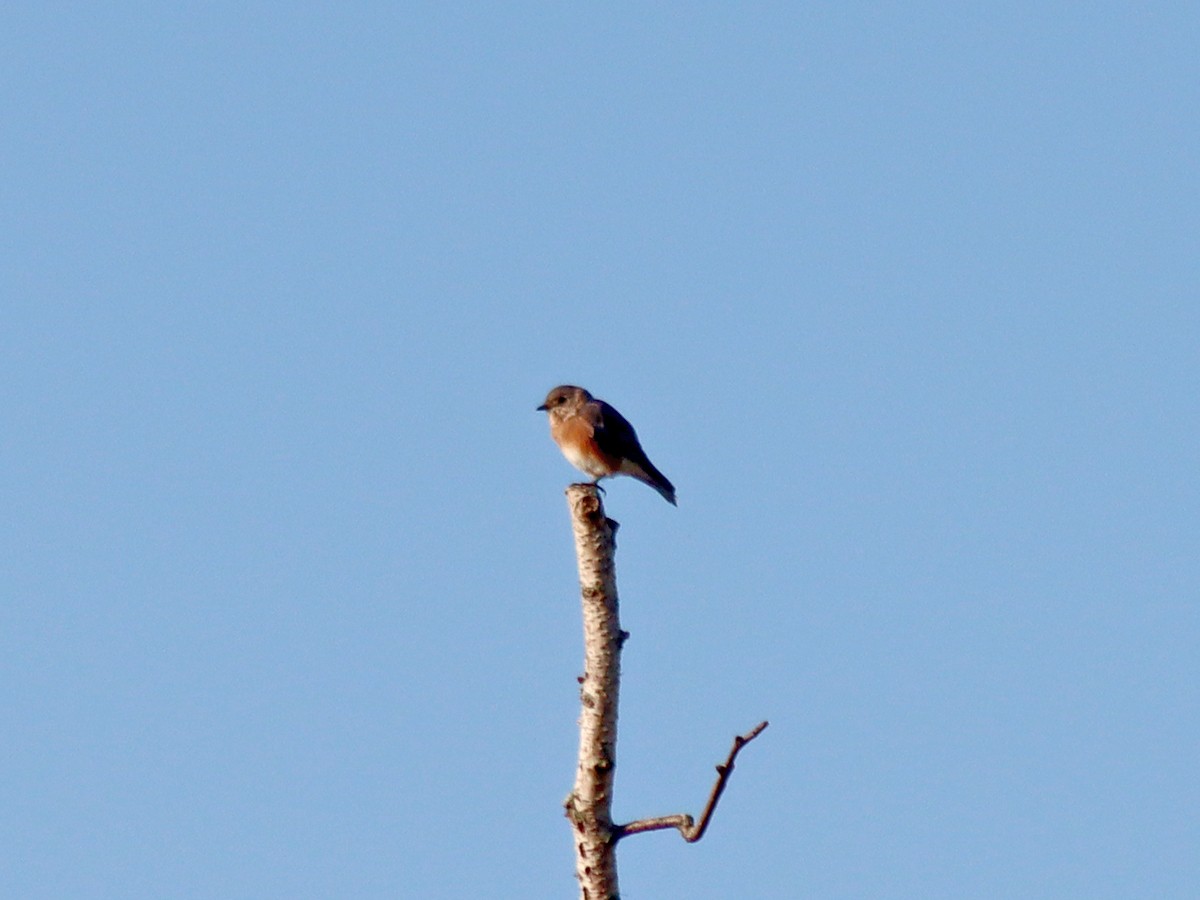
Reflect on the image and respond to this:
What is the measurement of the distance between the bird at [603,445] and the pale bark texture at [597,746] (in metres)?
5.40

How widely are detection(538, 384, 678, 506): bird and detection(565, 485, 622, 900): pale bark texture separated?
5404mm

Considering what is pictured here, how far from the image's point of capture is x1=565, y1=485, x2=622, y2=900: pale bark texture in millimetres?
8750

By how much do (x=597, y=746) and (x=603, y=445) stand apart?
568 cm

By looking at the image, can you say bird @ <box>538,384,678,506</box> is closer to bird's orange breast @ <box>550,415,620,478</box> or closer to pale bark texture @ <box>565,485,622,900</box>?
bird's orange breast @ <box>550,415,620,478</box>

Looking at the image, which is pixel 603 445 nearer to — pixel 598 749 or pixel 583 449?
pixel 583 449

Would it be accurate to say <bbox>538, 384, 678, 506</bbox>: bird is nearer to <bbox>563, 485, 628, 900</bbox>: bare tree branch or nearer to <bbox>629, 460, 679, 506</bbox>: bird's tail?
<bbox>629, 460, 679, 506</bbox>: bird's tail

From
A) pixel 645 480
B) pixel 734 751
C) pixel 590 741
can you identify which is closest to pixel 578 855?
pixel 590 741

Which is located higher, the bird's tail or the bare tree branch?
the bird's tail

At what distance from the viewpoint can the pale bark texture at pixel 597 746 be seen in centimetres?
875

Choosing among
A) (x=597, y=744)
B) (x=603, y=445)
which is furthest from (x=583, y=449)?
(x=597, y=744)

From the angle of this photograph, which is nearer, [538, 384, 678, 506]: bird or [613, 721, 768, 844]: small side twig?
[613, 721, 768, 844]: small side twig

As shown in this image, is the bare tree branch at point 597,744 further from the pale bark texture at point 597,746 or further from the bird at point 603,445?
the bird at point 603,445

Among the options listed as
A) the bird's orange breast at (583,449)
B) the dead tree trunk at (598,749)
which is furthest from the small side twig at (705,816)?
the bird's orange breast at (583,449)

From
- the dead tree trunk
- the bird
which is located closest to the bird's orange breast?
the bird
